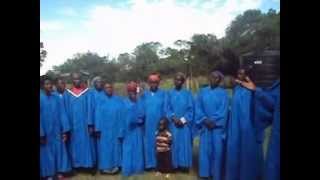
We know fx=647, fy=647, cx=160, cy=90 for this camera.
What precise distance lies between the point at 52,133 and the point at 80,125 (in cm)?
16

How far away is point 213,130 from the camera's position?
356cm

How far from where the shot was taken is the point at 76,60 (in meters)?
3.55

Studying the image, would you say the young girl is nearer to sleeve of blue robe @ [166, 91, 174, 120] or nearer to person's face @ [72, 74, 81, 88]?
sleeve of blue robe @ [166, 91, 174, 120]

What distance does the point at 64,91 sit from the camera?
3.55 metres

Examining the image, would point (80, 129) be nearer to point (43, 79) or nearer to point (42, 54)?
point (43, 79)

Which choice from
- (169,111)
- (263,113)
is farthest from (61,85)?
(263,113)

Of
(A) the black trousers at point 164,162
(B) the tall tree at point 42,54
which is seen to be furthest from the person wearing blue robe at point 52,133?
(A) the black trousers at point 164,162

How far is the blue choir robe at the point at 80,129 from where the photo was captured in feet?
11.6
